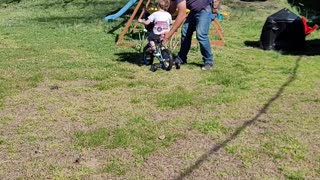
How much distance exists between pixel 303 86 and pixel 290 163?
2.52 metres

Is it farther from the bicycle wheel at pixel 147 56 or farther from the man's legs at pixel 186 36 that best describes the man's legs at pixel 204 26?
the bicycle wheel at pixel 147 56

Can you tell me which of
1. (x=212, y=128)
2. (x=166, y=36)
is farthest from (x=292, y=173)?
(x=166, y=36)

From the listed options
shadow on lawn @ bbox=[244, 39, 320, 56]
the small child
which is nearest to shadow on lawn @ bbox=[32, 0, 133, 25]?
shadow on lawn @ bbox=[244, 39, 320, 56]

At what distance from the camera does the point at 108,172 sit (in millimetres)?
4008

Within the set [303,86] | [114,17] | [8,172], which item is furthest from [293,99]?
[114,17]

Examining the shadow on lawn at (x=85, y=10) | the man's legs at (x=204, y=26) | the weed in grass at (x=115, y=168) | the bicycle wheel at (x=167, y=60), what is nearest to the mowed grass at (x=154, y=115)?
the weed in grass at (x=115, y=168)

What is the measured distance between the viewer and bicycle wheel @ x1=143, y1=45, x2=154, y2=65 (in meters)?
7.42

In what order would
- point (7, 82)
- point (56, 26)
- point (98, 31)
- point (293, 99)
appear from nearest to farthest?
point (293, 99) → point (7, 82) → point (98, 31) → point (56, 26)

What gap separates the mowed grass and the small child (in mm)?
464

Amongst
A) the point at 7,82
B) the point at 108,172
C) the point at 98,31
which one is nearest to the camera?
the point at 108,172

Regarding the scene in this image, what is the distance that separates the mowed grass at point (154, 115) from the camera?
4137mm

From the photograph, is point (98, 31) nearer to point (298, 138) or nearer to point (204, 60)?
point (204, 60)

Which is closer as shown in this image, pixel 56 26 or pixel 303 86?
pixel 303 86

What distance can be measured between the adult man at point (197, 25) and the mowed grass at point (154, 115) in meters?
0.20
